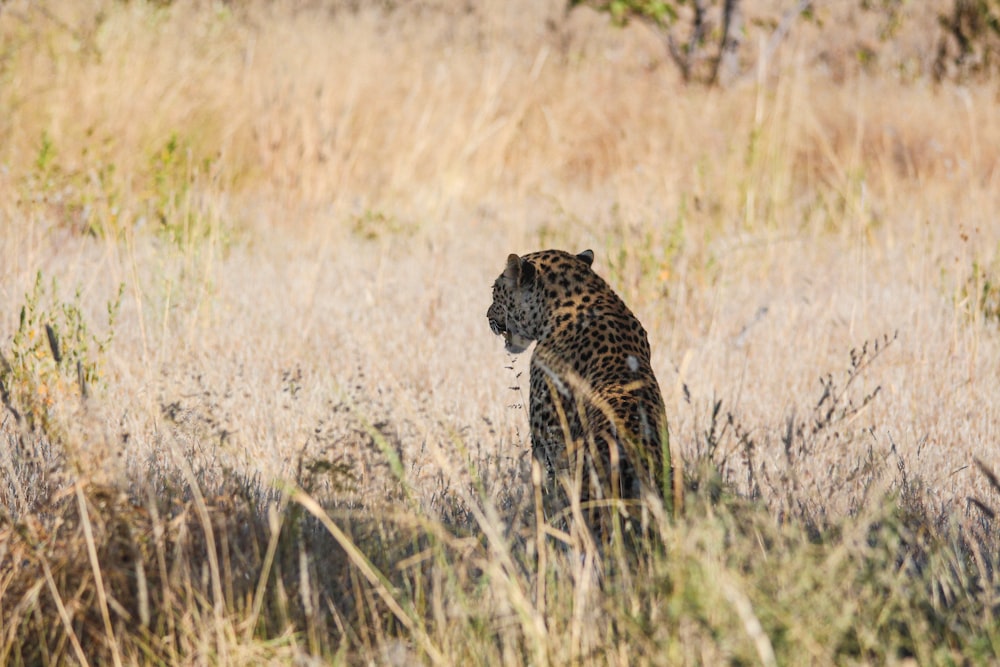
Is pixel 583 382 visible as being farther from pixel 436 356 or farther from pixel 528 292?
pixel 436 356

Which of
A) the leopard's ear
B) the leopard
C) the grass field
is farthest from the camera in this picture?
the leopard's ear

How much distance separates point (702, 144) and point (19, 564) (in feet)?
26.7

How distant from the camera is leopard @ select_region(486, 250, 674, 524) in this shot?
2.96 m

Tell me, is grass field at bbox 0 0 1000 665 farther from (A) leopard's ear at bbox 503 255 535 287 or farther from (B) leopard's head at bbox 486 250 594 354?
(A) leopard's ear at bbox 503 255 535 287

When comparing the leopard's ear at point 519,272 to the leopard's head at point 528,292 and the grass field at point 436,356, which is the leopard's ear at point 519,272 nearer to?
the leopard's head at point 528,292

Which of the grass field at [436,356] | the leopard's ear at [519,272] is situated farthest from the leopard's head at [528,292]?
the grass field at [436,356]

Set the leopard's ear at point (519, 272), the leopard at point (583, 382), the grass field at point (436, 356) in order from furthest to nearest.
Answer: the leopard's ear at point (519, 272) → the leopard at point (583, 382) → the grass field at point (436, 356)

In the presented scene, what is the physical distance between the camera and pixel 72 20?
8.80 m

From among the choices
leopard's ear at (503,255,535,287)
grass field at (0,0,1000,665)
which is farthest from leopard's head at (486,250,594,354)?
grass field at (0,0,1000,665)

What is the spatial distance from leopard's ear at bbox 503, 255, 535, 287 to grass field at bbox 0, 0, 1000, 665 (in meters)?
0.46

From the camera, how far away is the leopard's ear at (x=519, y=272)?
4.07 m

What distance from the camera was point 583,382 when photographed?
350 cm

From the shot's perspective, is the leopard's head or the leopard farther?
the leopard's head

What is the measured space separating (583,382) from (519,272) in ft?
2.42
